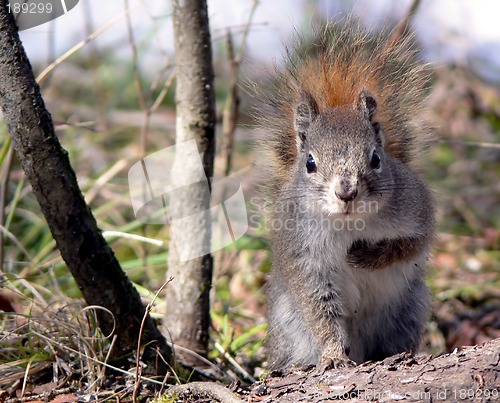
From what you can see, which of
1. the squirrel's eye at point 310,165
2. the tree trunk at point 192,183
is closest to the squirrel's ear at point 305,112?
the squirrel's eye at point 310,165

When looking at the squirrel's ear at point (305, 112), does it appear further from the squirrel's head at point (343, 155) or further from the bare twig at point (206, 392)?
the bare twig at point (206, 392)

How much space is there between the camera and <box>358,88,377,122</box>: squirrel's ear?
268 cm

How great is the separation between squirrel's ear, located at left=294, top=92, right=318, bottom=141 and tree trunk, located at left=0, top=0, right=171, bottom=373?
0.95 metres

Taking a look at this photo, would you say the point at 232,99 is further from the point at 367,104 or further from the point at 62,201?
the point at 62,201

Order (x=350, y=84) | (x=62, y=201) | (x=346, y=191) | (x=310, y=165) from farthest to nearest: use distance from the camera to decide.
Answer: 1. (x=350, y=84)
2. (x=310, y=165)
3. (x=346, y=191)
4. (x=62, y=201)

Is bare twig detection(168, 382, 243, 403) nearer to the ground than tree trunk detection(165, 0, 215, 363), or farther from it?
nearer to the ground

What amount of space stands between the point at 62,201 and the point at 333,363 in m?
1.16

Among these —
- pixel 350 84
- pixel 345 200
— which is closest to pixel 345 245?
pixel 345 200

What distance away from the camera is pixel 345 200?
236cm

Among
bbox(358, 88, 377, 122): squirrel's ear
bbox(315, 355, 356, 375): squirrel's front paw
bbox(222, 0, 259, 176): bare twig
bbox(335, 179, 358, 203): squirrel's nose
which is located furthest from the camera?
bbox(222, 0, 259, 176): bare twig

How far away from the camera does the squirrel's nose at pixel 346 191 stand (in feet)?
7.70

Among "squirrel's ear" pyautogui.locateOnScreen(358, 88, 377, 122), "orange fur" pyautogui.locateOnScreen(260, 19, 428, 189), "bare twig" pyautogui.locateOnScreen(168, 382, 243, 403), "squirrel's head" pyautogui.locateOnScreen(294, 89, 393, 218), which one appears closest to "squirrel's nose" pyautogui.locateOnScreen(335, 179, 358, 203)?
"squirrel's head" pyautogui.locateOnScreen(294, 89, 393, 218)

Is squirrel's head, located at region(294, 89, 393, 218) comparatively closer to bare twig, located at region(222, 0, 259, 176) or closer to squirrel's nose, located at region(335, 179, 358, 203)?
squirrel's nose, located at region(335, 179, 358, 203)

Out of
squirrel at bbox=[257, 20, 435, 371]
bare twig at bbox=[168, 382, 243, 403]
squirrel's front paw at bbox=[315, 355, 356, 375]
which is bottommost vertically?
squirrel's front paw at bbox=[315, 355, 356, 375]
